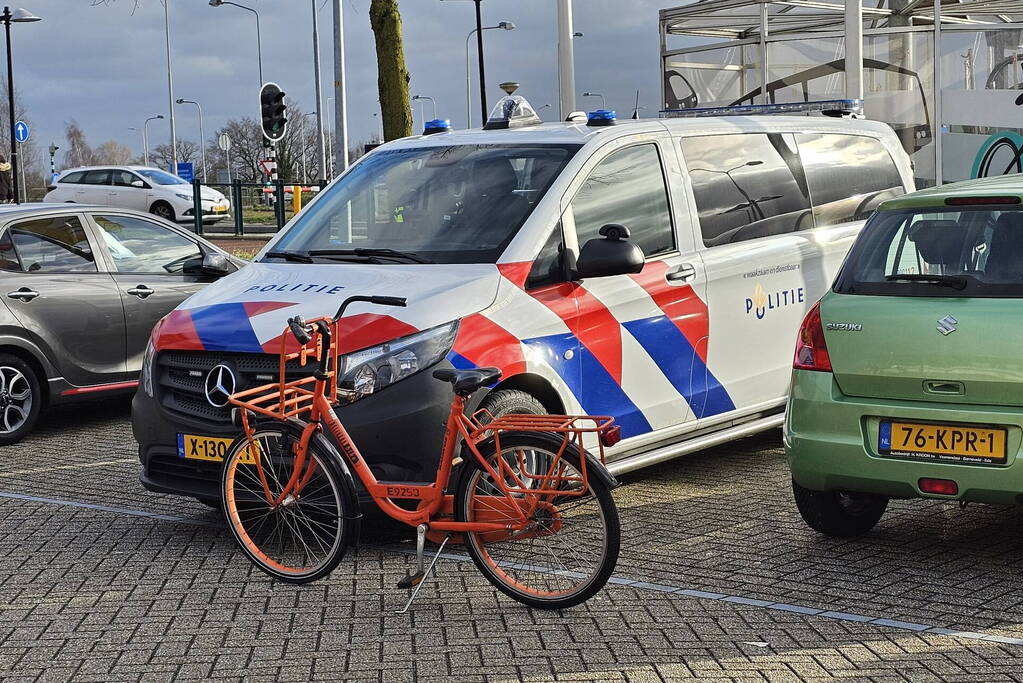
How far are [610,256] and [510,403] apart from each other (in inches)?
33.2

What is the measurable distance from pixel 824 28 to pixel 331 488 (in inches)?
632

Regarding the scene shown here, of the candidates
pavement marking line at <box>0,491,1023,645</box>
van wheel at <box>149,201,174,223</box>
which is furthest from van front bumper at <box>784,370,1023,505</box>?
van wheel at <box>149,201,174,223</box>

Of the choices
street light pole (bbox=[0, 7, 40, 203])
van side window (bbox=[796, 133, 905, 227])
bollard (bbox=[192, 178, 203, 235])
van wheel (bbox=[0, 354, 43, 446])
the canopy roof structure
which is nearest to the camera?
van side window (bbox=[796, 133, 905, 227])

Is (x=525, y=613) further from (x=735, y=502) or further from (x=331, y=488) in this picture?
(x=735, y=502)

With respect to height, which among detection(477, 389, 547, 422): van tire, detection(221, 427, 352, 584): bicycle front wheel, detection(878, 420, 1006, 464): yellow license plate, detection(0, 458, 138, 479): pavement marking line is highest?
detection(477, 389, 547, 422): van tire

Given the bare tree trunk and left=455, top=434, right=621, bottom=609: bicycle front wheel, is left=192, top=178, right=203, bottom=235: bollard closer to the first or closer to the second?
the bare tree trunk

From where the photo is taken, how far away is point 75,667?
476 cm

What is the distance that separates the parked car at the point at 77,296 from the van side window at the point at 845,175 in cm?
379

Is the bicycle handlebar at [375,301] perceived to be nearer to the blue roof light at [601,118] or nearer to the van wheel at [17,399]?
the blue roof light at [601,118]

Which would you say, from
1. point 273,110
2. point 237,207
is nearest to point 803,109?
point 273,110

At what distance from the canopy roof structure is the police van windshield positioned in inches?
452

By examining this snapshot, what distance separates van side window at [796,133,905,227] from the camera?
27.0ft

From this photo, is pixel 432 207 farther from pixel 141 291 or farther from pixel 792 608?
pixel 141 291

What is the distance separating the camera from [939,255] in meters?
5.90
